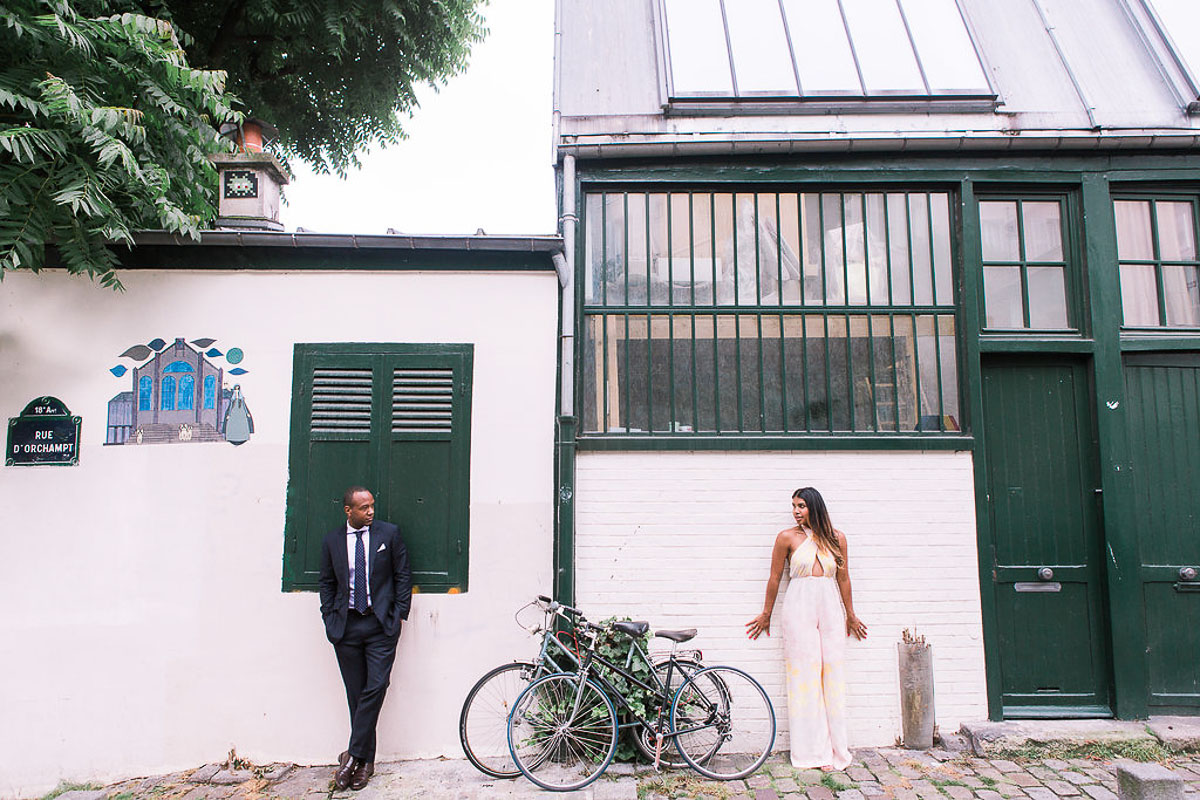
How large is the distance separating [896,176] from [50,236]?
6.40 metres

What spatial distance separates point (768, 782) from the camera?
4828 millimetres

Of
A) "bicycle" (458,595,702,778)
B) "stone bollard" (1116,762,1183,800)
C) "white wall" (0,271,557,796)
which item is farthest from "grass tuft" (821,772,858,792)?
"stone bollard" (1116,762,1183,800)

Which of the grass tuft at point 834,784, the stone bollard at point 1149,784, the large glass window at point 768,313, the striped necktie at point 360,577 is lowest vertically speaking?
the grass tuft at point 834,784

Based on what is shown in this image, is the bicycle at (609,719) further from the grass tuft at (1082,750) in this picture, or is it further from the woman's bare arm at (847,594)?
the grass tuft at (1082,750)

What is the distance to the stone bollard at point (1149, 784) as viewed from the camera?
244 cm

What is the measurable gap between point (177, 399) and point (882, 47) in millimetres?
6804

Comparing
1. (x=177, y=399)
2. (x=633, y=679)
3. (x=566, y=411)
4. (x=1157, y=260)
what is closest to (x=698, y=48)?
(x=566, y=411)

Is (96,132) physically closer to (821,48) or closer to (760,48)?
(760,48)

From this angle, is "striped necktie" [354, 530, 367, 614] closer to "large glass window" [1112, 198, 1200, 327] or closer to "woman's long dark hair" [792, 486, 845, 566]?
"woman's long dark hair" [792, 486, 845, 566]

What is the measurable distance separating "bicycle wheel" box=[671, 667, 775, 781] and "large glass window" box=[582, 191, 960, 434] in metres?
1.89

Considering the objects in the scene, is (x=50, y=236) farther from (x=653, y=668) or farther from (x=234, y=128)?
(x=653, y=668)

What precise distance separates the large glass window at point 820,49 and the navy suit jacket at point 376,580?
4.40m

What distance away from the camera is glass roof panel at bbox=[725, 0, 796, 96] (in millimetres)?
6348

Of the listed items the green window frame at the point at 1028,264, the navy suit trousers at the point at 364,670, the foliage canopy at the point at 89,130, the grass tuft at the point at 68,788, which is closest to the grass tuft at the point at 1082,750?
the green window frame at the point at 1028,264
